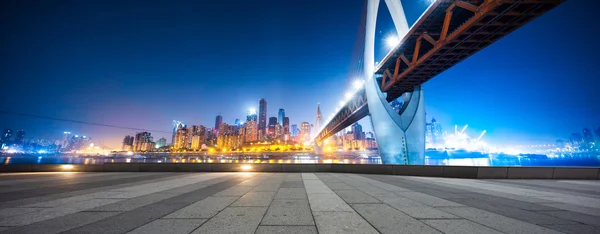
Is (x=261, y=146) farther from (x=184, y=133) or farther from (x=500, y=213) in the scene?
(x=500, y=213)

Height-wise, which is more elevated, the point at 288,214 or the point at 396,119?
the point at 396,119

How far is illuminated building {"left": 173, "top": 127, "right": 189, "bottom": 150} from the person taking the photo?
619 feet

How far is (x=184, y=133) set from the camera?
19775cm

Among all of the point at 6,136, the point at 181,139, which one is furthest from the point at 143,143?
the point at 6,136

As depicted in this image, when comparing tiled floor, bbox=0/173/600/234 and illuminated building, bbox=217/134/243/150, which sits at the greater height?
illuminated building, bbox=217/134/243/150

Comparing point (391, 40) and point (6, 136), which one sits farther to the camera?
point (6, 136)

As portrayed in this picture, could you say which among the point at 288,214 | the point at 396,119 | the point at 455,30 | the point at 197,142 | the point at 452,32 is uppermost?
the point at 452,32

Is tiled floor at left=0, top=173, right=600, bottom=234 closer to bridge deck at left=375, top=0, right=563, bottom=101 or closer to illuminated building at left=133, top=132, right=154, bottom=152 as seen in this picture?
bridge deck at left=375, top=0, right=563, bottom=101

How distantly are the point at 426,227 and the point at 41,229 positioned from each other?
605cm

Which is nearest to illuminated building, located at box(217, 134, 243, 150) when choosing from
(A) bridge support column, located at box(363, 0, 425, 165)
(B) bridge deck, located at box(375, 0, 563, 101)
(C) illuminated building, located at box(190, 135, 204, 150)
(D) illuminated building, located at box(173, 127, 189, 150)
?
(C) illuminated building, located at box(190, 135, 204, 150)

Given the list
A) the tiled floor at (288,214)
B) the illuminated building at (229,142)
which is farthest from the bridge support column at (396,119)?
the illuminated building at (229,142)

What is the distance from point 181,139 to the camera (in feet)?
634

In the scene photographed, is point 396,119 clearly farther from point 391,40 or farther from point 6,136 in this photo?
point 6,136

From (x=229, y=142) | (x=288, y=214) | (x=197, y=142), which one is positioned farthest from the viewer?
(x=197, y=142)
